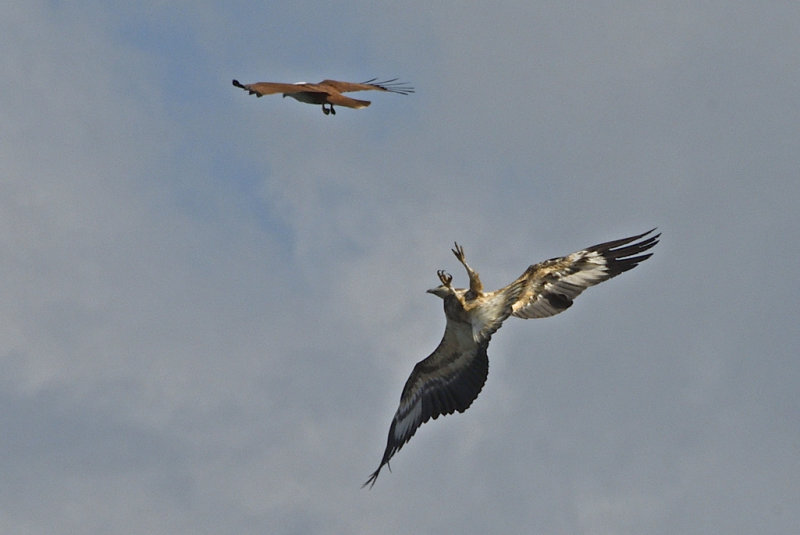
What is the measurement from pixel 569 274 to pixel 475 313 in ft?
12.4

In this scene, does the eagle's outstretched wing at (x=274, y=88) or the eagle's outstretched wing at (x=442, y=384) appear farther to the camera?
the eagle's outstretched wing at (x=442, y=384)

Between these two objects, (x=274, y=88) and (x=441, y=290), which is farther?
(x=441, y=290)

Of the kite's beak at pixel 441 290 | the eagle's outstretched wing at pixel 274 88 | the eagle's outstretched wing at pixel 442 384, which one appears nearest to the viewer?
the eagle's outstretched wing at pixel 274 88

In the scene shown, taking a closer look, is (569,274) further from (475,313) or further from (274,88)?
(274,88)

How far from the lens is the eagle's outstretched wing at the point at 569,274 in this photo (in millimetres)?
40250

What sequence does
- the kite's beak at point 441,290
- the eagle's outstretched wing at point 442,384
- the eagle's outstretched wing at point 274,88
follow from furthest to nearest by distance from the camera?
the eagle's outstretched wing at point 442,384, the kite's beak at point 441,290, the eagle's outstretched wing at point 274,88

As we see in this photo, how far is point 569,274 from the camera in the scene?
40781mm

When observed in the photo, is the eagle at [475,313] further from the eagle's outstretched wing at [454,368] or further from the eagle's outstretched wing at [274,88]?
the eagle's outstretched wing at [274,88]

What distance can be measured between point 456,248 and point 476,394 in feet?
→ 13.9

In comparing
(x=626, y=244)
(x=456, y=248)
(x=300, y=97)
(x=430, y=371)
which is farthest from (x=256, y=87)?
→ (x=626, y=244)

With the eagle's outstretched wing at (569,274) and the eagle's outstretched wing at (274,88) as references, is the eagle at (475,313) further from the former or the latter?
the eagle's outstretched wing at (274,88)

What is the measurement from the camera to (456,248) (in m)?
37.9

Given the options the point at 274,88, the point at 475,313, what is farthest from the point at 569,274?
the point at 274,88

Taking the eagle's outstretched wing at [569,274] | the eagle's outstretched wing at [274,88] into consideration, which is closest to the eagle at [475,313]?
the eagle's outstretched wing at [569,274]
